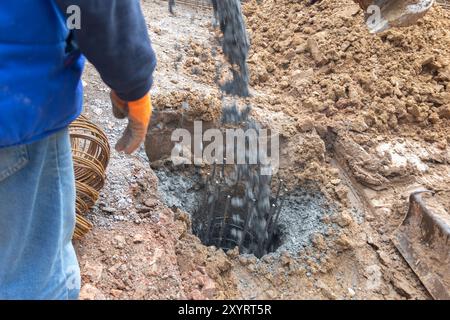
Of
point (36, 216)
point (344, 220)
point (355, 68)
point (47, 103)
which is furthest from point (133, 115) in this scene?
point (355, 68)

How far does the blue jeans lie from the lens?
56.8 inches

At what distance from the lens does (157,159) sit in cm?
337

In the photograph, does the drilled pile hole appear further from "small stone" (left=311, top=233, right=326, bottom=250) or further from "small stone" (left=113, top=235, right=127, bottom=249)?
"small stone" (left=113, top=235, right=127, bottom=249)

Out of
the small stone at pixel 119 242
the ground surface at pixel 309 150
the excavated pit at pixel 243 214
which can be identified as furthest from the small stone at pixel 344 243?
the small stone at pixel 119 242

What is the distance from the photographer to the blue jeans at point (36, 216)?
1.44 m

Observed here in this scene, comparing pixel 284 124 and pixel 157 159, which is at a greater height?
pixel 284 124

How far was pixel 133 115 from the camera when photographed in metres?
1.58

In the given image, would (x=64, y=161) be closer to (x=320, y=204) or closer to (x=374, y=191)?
(x=320, y=204)

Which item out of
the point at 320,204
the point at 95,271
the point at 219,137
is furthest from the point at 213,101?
the point at 95,271

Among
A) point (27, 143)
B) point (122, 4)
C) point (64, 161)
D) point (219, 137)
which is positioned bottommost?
point (219, 137)

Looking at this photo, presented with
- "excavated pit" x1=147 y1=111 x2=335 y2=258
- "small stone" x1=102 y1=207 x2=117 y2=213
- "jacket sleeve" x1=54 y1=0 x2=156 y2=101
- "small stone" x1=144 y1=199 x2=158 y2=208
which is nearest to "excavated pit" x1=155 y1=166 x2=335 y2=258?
"excavated pit" x1=147 y1=111 x2=335 y2=258

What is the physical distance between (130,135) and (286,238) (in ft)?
5.40

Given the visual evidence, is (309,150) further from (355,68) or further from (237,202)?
(355,68)

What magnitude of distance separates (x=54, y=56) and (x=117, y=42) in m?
0.19
